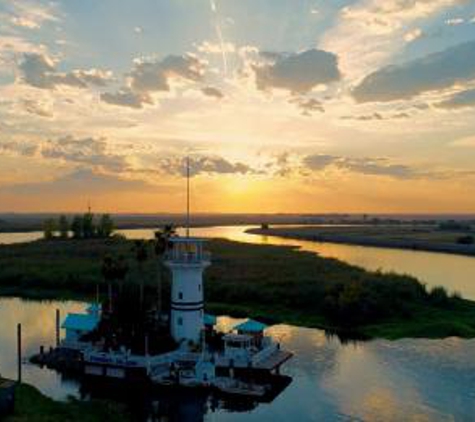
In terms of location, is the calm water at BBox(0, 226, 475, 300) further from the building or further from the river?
the building

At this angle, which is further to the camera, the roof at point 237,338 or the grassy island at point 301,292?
the grassy island at point 301,292

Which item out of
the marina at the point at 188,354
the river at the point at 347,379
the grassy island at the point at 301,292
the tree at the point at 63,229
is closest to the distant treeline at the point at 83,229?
the tree at the point at 63,229

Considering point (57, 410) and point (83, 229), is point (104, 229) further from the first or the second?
point (57, 410)

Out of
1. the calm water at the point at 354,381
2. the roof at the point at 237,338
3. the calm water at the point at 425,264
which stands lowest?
the calm water at the point at 354,381

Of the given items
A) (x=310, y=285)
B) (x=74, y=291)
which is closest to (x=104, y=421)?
(x=310, y=285)

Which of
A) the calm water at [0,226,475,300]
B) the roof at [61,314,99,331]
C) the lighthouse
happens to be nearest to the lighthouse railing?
the lighthouse

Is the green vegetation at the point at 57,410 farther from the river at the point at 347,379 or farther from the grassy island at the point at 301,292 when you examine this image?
the grassy island at the point at 301,292
